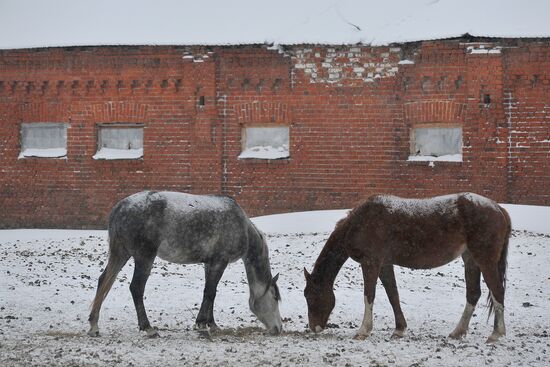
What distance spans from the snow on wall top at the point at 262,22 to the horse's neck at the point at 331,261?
840 centimetres

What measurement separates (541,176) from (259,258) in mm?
8849

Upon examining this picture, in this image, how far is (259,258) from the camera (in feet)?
26.9

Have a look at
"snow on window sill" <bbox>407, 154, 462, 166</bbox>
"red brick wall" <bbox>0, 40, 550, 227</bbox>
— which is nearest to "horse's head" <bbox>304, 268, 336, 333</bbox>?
"red brick wall" <bbox>0, 40, 550, 227</bbox>

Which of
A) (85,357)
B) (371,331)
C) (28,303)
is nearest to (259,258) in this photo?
(371,331)

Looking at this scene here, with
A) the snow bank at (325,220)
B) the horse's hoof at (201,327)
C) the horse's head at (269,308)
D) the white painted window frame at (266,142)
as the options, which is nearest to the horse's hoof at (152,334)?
the horse's hoof at (201,327)

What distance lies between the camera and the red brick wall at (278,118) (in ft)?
49.8

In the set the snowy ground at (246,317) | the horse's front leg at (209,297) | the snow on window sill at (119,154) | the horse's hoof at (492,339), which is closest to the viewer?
the snowy ground at (246,317)

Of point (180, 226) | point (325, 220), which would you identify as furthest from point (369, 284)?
point (325, 220)

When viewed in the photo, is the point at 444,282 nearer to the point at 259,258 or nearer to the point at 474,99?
the point at 259,258

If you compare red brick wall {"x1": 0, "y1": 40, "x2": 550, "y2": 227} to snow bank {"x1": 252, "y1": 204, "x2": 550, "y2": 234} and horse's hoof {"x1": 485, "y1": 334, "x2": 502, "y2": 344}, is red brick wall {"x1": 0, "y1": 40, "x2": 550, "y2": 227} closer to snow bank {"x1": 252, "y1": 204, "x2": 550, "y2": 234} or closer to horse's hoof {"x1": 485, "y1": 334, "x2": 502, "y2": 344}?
snow bank {"x1": 252, "y1": 204, "x2": 550, "y2": 234}

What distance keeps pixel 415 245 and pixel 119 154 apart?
10.3m

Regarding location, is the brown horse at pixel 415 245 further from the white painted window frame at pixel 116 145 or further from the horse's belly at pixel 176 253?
the white painted window frame at pixel 116 145

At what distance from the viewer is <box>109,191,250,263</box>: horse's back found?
7.84 m

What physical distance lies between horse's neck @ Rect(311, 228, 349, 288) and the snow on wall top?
8398 millimetres
